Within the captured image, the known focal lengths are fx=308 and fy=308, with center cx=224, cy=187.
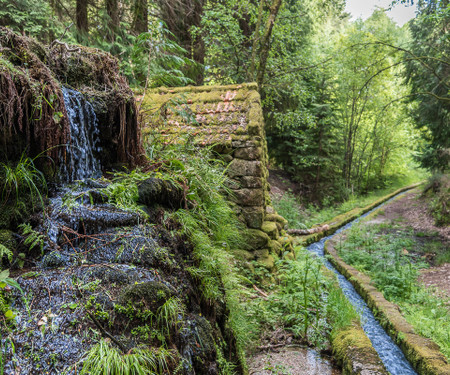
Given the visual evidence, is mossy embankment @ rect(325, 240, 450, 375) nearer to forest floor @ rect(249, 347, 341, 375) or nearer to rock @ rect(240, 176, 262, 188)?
forest floor @ rect(249, 347, 341, 375)

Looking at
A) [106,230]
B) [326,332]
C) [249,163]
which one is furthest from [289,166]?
[106,230]

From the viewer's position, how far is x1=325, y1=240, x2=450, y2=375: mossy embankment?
335cm

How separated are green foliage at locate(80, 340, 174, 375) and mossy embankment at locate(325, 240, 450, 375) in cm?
319

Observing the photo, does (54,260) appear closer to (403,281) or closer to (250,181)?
(250,181)

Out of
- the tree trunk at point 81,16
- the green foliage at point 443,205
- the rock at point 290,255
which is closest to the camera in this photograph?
the rock at point 290,255

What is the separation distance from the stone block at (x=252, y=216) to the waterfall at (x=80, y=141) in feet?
8.04

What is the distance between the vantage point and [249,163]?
4914 mm

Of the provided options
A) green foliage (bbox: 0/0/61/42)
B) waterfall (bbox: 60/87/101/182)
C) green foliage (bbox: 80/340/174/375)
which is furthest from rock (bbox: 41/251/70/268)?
green foliage (bbox: 0/0/61/42)

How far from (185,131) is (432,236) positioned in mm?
9012

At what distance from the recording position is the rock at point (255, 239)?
4.81 m

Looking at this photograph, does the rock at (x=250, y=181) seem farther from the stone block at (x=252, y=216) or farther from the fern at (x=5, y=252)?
the fern at (x=5, y=252)

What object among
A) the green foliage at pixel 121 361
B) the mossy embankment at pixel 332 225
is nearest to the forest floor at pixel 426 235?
the mossy embankment at pixel 332 225

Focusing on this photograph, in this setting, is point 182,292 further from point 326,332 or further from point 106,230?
point 326,332

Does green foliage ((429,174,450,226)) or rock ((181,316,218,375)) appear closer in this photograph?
rock ((181,316,218,375))
